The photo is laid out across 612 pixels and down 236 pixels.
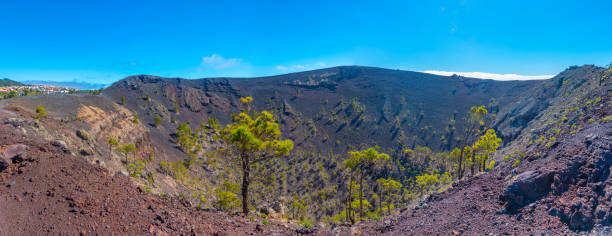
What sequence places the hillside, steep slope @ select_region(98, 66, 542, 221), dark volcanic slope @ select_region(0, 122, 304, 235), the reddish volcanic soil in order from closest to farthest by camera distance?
dark volcanic slope @ select_region(0, 122, 304, 235) < the reddish volcanic soil < the hillside < steep slope @ select_region(98, 66, 542, 221)

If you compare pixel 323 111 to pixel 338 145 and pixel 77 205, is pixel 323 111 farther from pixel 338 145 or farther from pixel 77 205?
pixel 77 205

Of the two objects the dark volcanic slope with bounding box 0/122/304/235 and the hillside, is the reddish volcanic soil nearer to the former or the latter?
the hillside

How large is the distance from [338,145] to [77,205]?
65.4 meters

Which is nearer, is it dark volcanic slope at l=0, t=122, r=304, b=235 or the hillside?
dark volcanic slope at l=0, t=122, r=304, b=235

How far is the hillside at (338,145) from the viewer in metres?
7.16

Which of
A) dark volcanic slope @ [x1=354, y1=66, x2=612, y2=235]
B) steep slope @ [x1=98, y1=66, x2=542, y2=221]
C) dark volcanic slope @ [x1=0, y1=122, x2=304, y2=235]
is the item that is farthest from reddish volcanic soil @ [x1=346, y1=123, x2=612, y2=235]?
steep slope @ [x1=98, y1=66, x2=542, y2=221]

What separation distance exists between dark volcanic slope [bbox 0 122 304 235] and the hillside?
9 centimetres

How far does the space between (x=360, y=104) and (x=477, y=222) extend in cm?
8853

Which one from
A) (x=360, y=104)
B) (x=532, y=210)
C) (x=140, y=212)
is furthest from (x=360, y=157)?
(x=360, y=104)

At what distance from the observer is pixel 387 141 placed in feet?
239

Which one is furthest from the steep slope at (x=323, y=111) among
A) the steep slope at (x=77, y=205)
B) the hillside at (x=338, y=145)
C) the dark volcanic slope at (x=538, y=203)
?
the steep slope at (x=77, y=205)

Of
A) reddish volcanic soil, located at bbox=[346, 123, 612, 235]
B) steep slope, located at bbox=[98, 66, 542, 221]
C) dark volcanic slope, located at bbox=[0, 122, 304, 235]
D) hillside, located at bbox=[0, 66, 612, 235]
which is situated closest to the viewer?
dark volcanic slope, located at bbox=[0, 122, 304, 235]

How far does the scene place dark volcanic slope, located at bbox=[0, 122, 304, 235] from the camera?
5.30m

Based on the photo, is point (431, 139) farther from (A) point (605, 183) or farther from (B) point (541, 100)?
(A) point (605, 183)
